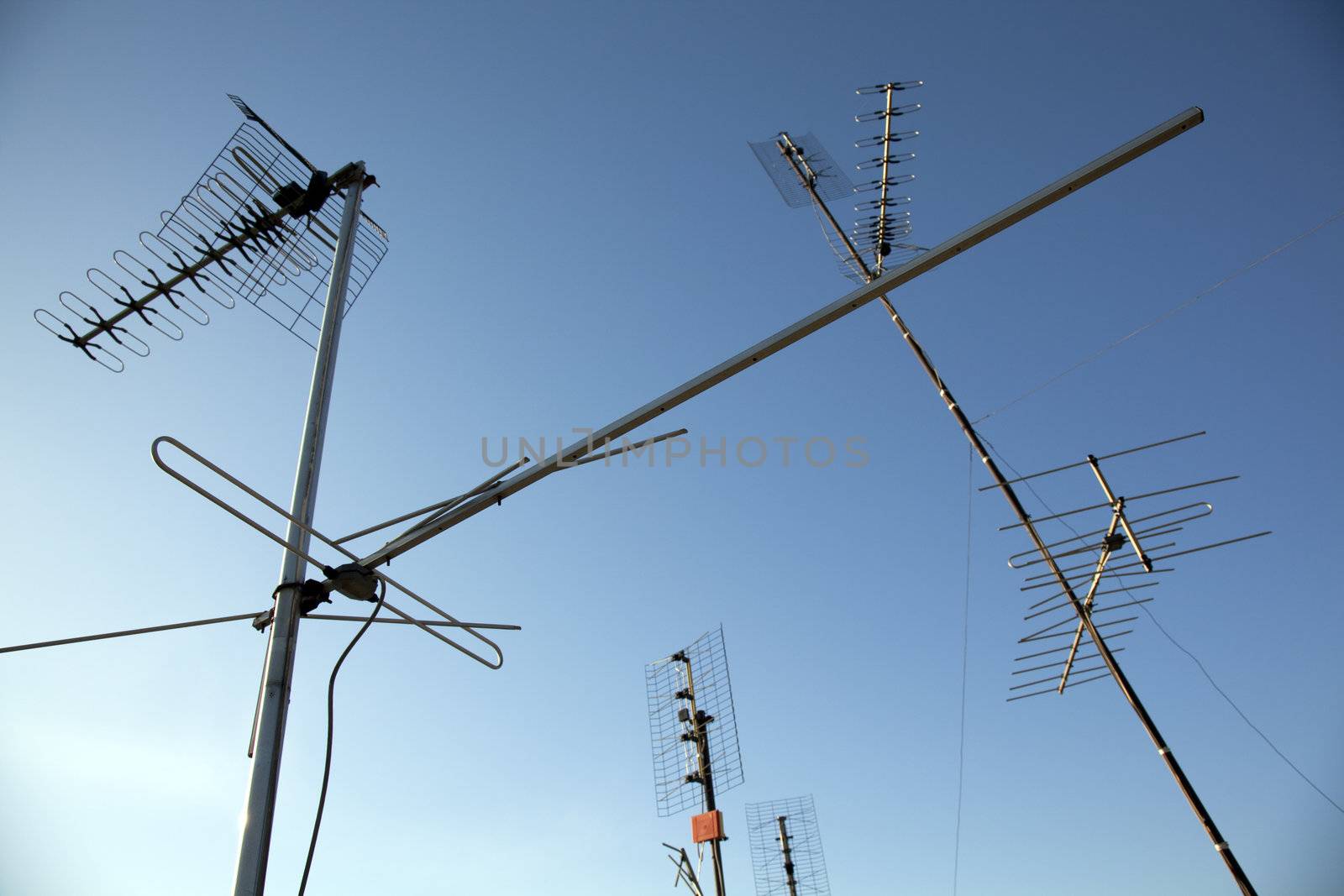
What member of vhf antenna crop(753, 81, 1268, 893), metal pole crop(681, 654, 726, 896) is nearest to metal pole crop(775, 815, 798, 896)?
metal pole crop(681, 654, 726, 896)

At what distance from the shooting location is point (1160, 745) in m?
5.25

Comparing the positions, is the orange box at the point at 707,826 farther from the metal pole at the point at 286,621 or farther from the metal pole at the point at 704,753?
the metal pole at the point at 286,621

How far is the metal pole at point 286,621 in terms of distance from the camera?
226 centimetres

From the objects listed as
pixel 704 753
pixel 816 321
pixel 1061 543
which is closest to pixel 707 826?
pixel 704 753

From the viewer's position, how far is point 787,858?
2144cm

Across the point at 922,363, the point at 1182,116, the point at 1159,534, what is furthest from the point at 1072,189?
the point at 922,363

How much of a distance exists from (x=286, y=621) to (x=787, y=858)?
72.1 ft

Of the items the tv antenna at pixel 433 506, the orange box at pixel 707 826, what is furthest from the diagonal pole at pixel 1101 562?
the orange box at pixel 707 826

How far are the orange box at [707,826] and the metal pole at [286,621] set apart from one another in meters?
12.3

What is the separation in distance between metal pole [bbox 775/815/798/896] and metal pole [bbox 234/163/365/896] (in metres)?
21.7

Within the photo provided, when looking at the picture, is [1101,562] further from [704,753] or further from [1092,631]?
[704,753]

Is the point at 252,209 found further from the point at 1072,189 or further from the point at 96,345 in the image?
the point at 1072,189

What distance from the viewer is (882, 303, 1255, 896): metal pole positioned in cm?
485

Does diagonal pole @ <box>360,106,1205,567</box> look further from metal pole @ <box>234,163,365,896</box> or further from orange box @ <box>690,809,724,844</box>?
orange box @ <box>690,809,724,844</box>
